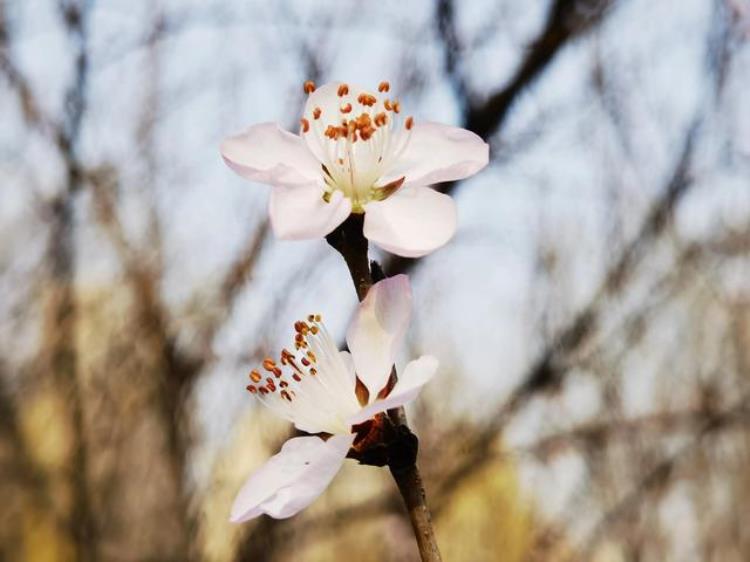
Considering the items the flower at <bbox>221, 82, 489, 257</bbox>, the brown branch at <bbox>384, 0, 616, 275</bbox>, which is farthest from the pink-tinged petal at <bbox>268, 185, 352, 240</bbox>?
the brown branch at <bbox>384, 0, 616, 275</bbox>

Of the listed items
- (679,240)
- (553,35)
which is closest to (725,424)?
(679,240)

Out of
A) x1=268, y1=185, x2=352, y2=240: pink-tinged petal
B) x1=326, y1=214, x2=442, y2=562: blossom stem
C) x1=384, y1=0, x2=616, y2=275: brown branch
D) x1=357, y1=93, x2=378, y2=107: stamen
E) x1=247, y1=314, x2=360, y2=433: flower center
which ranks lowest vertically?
x1=384, y1=0, x2=616, y2=275: brown branch

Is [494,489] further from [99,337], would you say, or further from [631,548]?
[99,337]

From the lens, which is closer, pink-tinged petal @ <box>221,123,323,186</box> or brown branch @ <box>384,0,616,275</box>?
pink-tinged petal @ <box>221,123,323,186</box>

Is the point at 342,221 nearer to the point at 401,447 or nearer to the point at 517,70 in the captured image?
the point at 401,447

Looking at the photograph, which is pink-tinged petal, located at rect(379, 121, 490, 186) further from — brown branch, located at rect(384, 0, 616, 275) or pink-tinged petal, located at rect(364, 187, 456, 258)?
brown branch, located at rect(384, 0, 616, 275)

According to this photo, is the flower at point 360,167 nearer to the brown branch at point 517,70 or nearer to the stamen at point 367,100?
the stamen at point 367,100

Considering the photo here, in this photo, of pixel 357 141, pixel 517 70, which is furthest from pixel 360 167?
pixel 517 70

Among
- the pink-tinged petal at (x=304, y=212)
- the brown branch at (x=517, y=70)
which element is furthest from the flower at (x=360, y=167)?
the brown branch at (x=517, y=70)

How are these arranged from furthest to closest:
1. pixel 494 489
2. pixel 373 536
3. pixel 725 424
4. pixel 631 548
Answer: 1. pixel 373 536
2. pixel 494 489
3. pixel 725 424
4. pixel 631 548
